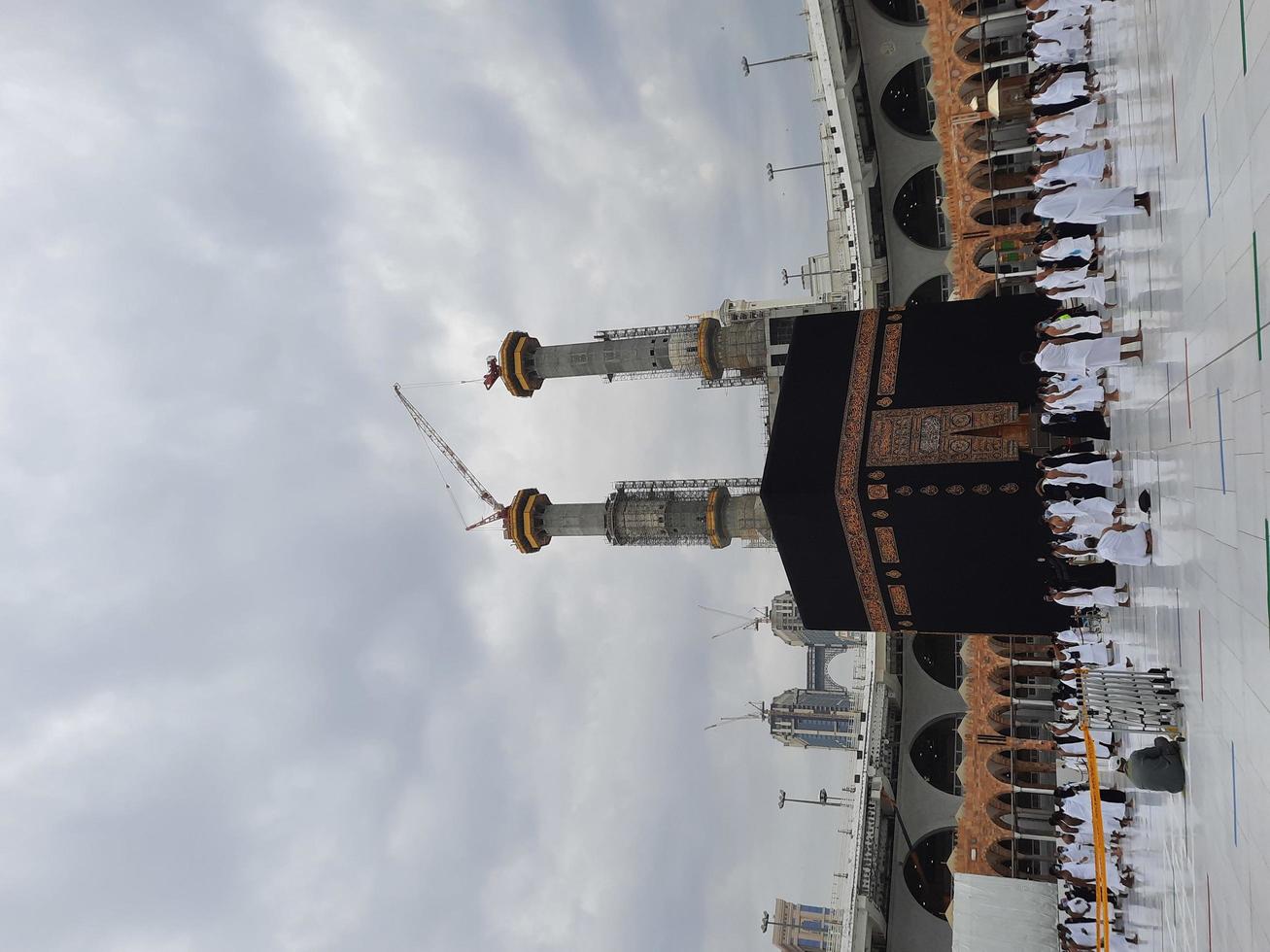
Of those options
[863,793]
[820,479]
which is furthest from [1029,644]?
[820,479]

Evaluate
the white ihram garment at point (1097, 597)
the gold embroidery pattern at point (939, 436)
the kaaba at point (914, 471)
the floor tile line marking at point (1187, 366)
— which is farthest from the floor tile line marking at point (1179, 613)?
the gold embroidery pattern at point (939, 436)

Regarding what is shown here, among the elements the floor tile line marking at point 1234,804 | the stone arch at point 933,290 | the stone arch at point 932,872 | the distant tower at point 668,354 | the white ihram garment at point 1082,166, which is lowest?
the stone arch at point 932,872

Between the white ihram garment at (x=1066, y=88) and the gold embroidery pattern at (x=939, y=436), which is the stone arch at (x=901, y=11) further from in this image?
the white ihram garment at (x=1066, y=88)

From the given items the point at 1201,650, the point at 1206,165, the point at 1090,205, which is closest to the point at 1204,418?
the point at 1206,165

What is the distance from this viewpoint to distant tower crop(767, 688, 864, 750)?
107 meters

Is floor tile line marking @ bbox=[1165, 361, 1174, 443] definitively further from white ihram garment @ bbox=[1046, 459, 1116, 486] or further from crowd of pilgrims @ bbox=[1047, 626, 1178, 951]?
white ihram garment @ bbox=[1046, 459, 1116, 486]

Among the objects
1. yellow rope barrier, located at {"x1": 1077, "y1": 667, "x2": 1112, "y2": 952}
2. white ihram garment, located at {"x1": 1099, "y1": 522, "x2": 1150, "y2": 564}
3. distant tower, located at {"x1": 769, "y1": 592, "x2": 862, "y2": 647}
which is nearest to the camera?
white ihram garment, located at {"x1": 1099, "y1": 522, "x2": 1150, "y2": 564}

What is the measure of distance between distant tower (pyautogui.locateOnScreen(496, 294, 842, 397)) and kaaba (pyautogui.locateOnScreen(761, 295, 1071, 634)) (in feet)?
16.7

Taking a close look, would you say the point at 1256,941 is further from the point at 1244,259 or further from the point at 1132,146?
the point at 1132,146

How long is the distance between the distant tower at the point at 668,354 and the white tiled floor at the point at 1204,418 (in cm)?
1798

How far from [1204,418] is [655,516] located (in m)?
22.3

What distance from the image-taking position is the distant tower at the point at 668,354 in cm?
2953

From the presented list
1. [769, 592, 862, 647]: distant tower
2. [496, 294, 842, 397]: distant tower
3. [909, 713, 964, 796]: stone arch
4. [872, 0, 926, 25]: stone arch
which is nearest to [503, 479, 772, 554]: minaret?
[496, 294, 842, 397]: distant tower

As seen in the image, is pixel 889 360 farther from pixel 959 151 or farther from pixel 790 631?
pixel 790 631
